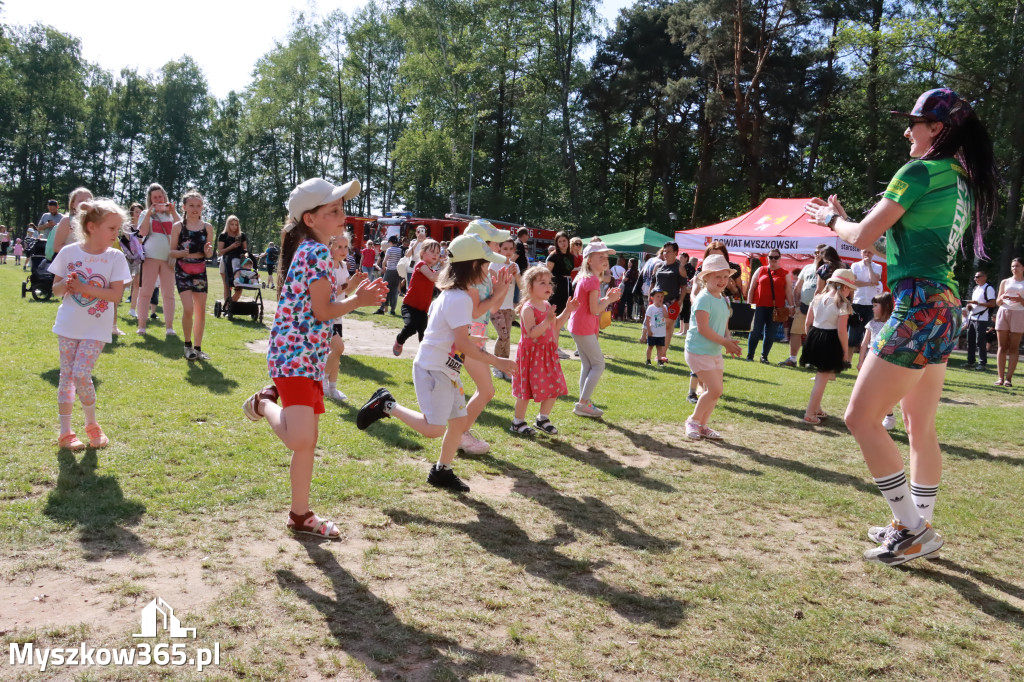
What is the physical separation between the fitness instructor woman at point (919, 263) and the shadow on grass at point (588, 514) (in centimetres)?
128

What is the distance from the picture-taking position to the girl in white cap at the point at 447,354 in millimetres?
4824

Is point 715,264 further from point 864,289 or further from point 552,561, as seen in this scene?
point 864,289

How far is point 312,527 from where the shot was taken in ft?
13.0

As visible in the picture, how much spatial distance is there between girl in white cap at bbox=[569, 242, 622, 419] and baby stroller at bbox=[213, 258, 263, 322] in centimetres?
823

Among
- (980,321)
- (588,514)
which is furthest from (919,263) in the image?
(980,321)

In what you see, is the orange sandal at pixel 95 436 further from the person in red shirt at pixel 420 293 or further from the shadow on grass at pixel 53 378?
the person in red shirt at pixel 420 293

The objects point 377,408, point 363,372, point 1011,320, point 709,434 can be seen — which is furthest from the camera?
point 1011,320

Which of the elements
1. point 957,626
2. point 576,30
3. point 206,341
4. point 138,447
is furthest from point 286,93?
point 957,626

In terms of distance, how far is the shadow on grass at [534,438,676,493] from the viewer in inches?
216

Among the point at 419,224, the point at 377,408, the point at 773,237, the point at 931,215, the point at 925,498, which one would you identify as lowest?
the point at 925,498

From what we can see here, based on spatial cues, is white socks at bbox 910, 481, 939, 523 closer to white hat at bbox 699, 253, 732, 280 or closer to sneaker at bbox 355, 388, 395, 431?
white hat at bbox 699, 253, 732, 280

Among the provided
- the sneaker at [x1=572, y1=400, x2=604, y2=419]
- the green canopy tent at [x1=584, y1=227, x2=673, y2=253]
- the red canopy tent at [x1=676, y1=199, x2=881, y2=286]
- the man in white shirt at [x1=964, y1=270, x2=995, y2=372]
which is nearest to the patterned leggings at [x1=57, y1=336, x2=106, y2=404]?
the sneaker at [x1=572, y1=400, x2=604, y2=419]

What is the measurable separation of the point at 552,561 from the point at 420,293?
5387 mm
